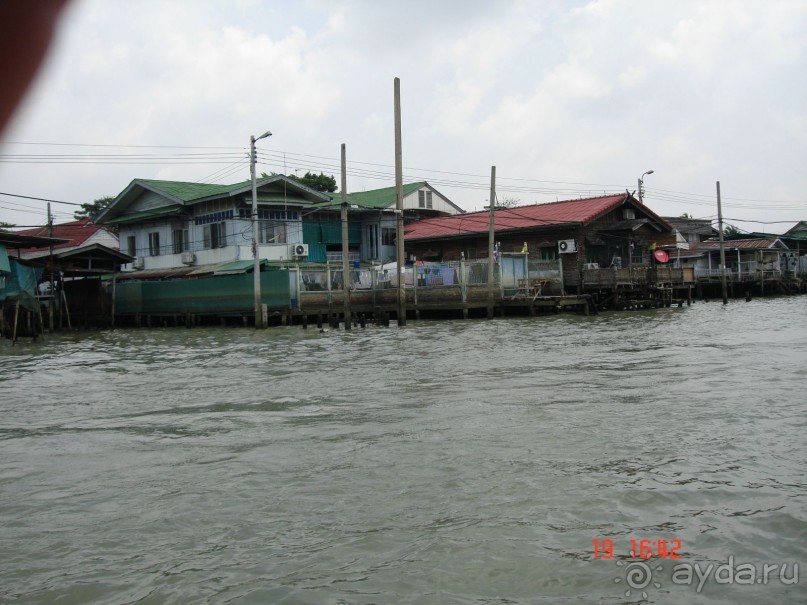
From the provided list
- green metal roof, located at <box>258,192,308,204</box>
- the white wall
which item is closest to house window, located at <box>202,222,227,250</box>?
green metal roof, located at <box>258,192,308,204</box>

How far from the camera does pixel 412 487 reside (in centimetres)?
621

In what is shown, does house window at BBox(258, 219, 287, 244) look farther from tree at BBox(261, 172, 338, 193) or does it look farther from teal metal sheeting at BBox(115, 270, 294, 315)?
tree at BBox(261, 172, 338, 193)

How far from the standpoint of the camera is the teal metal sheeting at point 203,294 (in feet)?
91.2

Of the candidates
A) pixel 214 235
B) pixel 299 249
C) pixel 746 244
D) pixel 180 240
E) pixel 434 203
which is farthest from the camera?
pixel 746 244

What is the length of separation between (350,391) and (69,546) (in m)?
6.11

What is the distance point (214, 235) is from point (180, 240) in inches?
110

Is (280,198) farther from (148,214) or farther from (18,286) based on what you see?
(18,286)

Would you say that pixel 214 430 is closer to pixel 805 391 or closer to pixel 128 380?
pixel 128 380

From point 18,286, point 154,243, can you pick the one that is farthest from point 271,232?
point 18,286

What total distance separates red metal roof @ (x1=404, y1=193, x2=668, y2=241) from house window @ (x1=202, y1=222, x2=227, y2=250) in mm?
10796

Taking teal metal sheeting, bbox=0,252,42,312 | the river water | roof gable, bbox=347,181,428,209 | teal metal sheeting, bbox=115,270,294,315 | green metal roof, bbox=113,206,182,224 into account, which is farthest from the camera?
roof gable, bbox=347,181,428,209

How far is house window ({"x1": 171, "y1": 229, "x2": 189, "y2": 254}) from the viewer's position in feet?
114

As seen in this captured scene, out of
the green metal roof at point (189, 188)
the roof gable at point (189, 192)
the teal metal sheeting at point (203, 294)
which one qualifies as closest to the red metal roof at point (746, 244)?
the roof gable at point (189, 192)

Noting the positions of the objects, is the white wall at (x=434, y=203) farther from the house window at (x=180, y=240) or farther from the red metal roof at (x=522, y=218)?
the house window at (x=180, y=240)
